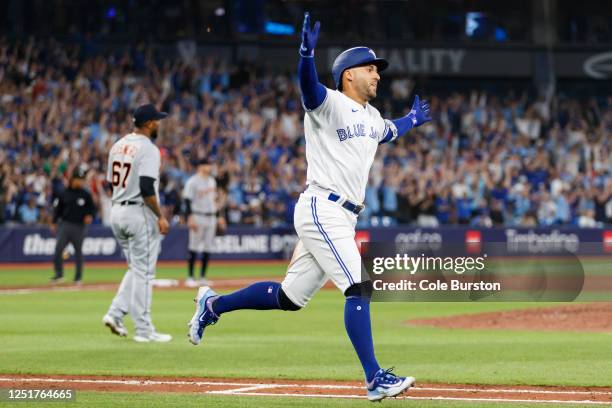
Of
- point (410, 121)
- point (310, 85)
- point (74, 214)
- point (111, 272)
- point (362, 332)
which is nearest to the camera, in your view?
point (310, 85)

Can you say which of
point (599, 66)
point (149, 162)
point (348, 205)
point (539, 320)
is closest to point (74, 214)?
point (539, 320)

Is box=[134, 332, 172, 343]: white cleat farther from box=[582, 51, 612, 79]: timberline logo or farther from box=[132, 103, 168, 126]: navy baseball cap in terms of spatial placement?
box=[582, 51, 612, 79]: timberline logo

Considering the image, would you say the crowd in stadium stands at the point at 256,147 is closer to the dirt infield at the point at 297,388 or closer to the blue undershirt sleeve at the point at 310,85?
the dirt infield at the point at 297,388

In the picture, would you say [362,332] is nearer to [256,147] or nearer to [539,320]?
[539,320]

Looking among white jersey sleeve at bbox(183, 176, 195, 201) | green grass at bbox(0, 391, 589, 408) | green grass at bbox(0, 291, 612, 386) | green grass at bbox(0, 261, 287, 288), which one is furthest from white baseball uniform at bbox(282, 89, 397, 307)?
green grass at bbox(0, 261, 287, 288)

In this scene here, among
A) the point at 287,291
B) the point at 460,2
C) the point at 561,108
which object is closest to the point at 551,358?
the point at 287,291

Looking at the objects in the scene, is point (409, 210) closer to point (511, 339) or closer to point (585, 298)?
point (585, 298)
